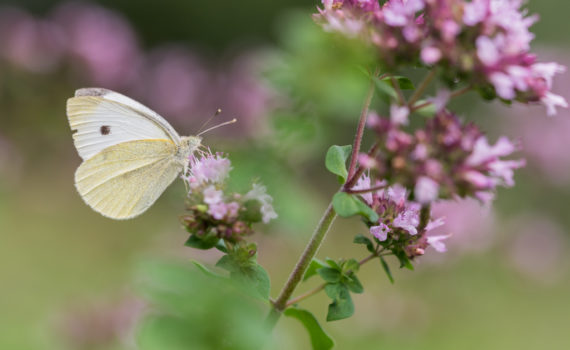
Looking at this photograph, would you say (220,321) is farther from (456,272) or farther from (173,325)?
(456,272)

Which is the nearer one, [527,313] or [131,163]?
[131,163]

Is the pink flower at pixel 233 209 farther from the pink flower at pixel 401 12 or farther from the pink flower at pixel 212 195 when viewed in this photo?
the pink flower at pixel 401 12

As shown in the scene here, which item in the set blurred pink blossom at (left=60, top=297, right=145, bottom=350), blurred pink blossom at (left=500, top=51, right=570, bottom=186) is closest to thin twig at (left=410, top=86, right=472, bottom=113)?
blurred pink blossom at (left=60, top=297, right=145, bottom=350)

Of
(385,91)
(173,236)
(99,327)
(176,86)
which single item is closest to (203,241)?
(385,91)

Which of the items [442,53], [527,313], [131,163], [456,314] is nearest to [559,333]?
[527,313]

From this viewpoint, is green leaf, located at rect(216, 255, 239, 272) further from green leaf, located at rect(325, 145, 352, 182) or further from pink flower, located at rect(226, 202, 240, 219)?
green leaf, located at rect(325, 145, 352, 182)
